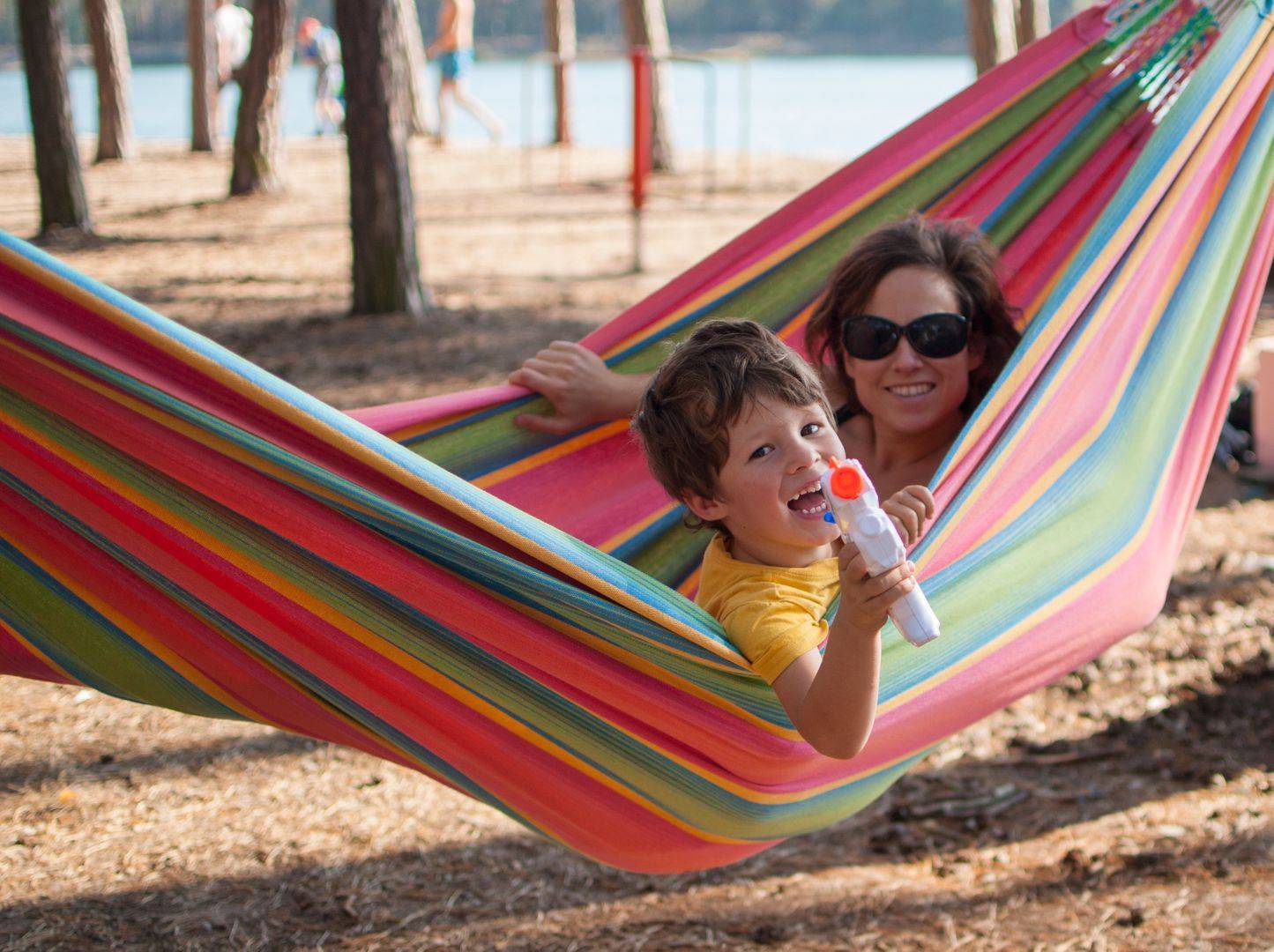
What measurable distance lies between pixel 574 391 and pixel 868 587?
37.4 inches

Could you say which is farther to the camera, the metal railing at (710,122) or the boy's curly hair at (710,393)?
the metal railing at (710,122)

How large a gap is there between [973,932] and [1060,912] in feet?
0.43

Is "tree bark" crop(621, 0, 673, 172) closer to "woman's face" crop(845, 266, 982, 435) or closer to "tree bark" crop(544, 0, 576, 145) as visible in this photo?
"tree bark" crop(544, 0, 576, 145)

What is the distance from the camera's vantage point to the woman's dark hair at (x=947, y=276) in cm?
191

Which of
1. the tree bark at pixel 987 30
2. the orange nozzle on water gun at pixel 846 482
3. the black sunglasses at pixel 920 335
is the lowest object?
the black sunglasses at pixel 920 335

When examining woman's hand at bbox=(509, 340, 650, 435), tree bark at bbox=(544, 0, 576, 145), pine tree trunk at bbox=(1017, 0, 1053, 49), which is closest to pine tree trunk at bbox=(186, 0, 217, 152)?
tree bark at bbox=(544, 0, 576, 145)

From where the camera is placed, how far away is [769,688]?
1352 millimetres

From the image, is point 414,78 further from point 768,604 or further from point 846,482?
point 846,482

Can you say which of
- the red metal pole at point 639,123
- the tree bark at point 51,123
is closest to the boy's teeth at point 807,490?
the red metal pole at point 639,123

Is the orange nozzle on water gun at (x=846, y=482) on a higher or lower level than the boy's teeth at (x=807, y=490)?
higher

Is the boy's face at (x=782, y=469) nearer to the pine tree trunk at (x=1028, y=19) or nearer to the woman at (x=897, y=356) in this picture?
the woman at (x=897, y=356)

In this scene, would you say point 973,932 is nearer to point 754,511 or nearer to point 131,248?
point 754,511

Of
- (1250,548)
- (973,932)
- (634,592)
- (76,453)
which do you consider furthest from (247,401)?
(1250,548)

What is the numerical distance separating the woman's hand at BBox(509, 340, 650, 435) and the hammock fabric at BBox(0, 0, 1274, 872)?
3 cm
